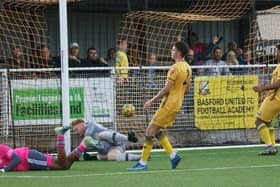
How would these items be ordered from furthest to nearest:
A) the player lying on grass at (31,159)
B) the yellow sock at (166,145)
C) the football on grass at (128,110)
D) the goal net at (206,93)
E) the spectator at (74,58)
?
the spectator at (74,58) < the goal net at (206,93) < the football on grass at (128,110) < the yellow sock at (166,145) < the player lying on grass at (31,159)

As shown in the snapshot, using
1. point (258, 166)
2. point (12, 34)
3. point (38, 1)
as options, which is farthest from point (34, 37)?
point (258, 166)

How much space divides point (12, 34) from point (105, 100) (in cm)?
417

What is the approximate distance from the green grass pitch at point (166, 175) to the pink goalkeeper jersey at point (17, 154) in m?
0.33

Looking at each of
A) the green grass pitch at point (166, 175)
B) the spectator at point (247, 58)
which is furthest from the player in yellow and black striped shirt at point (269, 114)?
the spectator at point (247, 58)

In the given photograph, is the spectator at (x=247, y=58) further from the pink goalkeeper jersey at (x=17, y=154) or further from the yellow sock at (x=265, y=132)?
the pink goalkeeper jersey at (x=17, y=154)

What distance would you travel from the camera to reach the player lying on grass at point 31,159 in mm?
14133

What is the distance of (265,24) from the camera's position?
24.6 meters

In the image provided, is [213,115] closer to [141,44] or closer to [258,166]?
[141,44]

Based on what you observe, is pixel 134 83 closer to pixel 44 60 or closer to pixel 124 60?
pixel 124 60

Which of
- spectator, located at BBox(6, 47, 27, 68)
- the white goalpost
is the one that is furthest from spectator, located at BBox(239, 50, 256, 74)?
spectator, located at BBox(6, 47, 27, 68)

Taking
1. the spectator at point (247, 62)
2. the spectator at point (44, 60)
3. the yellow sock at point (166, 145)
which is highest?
the spectator at point (44, 60)

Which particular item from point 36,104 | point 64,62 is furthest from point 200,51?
point 64,62

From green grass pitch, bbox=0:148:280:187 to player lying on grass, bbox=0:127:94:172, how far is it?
0.22 m

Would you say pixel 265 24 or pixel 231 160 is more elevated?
pixel 265 24
